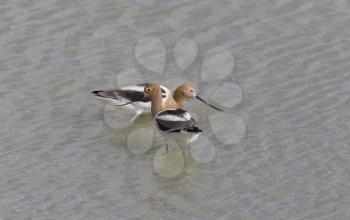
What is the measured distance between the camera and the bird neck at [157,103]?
11836mm

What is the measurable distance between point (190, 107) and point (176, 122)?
1.47 metres

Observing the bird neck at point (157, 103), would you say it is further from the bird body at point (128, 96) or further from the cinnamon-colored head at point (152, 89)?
the bird body at point (128, 96)

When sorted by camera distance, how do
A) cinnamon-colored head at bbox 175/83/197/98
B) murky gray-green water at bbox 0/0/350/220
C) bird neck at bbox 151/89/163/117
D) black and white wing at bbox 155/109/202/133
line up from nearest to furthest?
1. murky gray-green water at bbox 0/0/350/220
2. black and white wing at bbox 155/109/202/133
3. bird neck at bbox 151/89/163/117
4. cinnamon-colored head at bbox 175/83/197/98

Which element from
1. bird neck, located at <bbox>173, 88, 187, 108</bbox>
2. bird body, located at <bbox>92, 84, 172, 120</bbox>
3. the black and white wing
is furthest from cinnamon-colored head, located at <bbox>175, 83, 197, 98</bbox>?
the black and white wing

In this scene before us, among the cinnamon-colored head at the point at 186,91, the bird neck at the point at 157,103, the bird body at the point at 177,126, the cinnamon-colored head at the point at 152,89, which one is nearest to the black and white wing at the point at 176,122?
the bird body at the point at 177,126

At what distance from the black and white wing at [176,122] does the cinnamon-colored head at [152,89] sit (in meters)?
0.53

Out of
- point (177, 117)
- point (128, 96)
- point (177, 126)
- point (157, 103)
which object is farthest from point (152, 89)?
point (177, 126)

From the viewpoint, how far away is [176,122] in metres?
11.1

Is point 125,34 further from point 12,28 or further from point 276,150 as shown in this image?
point 276,150

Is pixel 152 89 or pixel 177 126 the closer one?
pixel 177 126

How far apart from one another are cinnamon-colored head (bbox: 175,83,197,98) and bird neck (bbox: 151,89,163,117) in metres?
0.30

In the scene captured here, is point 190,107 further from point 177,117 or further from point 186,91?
point 177,117

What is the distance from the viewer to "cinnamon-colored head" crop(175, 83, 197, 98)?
12.0 meters

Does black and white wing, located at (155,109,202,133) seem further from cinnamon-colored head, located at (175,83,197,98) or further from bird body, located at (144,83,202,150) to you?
cinnamon-colored head, located at (175,83,197,98)
